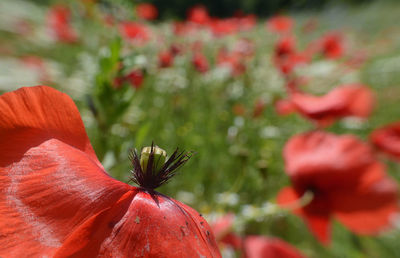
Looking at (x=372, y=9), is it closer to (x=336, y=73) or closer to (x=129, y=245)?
(x=336, y=73)

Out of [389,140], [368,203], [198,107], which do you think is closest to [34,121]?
[368,203]

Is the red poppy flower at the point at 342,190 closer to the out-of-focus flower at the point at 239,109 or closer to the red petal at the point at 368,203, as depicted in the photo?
the red petal at the point at 368,203

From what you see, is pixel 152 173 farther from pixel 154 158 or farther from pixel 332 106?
pixel 332 106

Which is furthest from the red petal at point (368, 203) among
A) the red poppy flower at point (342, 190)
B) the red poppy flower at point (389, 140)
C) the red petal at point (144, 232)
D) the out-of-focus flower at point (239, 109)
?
the out-of-focus flower at point (239, 109)

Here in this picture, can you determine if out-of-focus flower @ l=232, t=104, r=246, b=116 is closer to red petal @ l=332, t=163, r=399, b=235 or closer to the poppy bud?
red petal @ l=332, t=163, r=399, b=235

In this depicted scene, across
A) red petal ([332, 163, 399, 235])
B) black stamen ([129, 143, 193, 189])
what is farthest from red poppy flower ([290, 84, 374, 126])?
black stamen ([129, 143, 193, 189])

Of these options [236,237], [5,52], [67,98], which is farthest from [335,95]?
[5,52]
